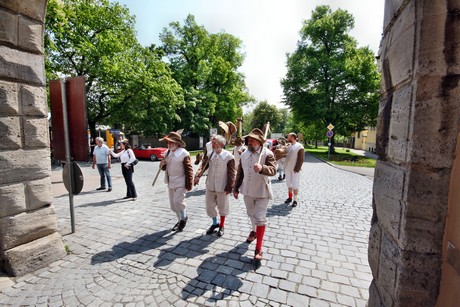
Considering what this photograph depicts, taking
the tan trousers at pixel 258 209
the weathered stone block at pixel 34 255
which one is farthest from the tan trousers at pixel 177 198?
the weathered stone block at pixel 34 255

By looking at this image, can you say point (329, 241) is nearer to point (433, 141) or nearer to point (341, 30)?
point (433, 141)

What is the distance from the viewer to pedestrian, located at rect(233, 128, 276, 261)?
3.47 metres

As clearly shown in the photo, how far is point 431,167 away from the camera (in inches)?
59.2

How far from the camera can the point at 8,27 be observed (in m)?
2.82

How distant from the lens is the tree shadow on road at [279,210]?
18.2 ft

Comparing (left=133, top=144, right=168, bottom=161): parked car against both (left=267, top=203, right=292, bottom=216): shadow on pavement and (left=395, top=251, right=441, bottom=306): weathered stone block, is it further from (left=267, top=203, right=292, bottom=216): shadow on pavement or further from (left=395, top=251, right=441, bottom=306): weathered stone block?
(left=395, top=251, right=441, bottom=306): weathered stone block

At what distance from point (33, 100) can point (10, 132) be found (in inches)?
21.2

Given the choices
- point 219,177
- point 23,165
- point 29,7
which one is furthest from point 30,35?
point 219,177

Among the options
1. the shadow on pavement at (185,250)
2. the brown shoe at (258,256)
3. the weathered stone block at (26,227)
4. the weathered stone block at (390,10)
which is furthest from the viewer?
the shadow on pavement at (185,250)

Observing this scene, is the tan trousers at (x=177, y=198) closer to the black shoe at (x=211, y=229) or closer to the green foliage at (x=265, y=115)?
the black shoe at (x=211, y=229)

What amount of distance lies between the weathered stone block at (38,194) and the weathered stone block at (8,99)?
1005mm

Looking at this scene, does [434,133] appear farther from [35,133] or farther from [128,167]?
[128,167]

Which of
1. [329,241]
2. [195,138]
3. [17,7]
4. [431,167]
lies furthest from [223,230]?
[195,138]

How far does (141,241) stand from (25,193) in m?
1.92
